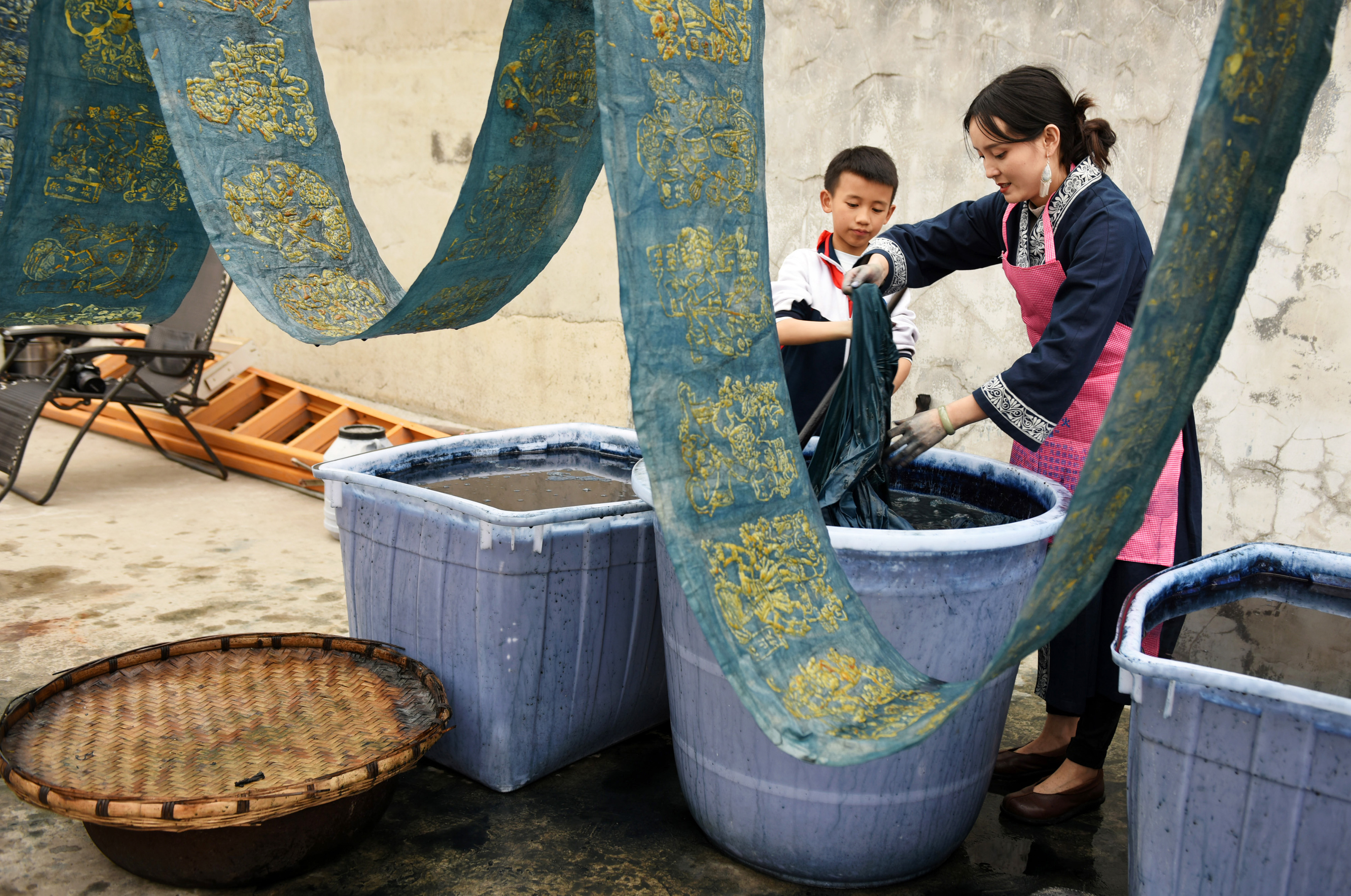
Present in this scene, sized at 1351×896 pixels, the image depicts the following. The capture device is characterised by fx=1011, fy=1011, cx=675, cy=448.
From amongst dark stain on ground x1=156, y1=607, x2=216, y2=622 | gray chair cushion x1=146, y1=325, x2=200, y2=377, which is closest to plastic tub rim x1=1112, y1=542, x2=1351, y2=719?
dark stain on ground x1=156, y1=607, x2=216, y2=622

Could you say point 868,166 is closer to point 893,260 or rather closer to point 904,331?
point 893,260

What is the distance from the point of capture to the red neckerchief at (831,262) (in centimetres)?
267

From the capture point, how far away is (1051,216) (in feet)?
7.06

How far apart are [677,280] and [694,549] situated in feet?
1.24

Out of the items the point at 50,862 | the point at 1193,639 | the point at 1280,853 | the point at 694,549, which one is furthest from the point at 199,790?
the point at 1193,639

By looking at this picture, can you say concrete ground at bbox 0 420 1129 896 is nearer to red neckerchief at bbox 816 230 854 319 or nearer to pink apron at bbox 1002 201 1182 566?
pink apron at bbox 1002 201 1182 566

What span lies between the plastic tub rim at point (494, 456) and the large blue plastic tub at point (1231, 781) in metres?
1.05

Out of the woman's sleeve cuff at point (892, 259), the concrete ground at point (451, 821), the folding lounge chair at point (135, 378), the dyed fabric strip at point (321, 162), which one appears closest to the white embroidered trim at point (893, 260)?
the woman's sleeve cuff at point (892, 259)

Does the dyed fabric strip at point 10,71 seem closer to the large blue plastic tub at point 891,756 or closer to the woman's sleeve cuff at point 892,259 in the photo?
the large blue plastic tub at point 891,756

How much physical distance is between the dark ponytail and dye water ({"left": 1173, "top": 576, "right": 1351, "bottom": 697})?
1.25 meters

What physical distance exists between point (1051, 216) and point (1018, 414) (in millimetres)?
471

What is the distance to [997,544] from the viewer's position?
5.97ft

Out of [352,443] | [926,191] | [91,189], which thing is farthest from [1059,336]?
[352,443]

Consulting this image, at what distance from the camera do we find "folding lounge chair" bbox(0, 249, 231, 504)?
4.70 m
